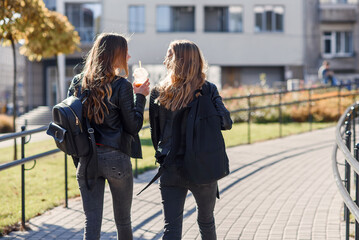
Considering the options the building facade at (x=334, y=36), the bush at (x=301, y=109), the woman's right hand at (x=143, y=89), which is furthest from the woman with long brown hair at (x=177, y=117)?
the building facade at (x=334, y=36)

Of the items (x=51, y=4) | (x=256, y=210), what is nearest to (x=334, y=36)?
(x=51, y=4)

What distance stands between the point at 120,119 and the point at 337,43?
39.3 meters

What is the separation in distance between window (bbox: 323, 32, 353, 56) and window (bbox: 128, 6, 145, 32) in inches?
510

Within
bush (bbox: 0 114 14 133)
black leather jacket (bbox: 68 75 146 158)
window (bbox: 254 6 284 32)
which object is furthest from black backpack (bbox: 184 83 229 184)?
window (bbox: 254 6 284 32)

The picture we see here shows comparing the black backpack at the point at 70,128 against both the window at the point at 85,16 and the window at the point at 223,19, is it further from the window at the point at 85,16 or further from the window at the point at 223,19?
the window at the point at 223,19

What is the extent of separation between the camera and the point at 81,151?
12.8 ft

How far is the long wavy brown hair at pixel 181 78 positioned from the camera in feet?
12.8

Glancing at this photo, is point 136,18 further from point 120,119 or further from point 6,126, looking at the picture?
point 120,119

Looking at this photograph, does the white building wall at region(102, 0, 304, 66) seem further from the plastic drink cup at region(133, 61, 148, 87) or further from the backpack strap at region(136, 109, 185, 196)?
the backpack strap at region(136, 109, 185, 196)

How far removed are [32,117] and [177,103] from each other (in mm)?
26639

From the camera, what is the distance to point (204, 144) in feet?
12.6

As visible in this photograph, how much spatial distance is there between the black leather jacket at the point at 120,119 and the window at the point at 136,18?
113ft

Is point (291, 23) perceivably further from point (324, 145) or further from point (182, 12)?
point (324, 145)

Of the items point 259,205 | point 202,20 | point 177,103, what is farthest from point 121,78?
point 202,20
